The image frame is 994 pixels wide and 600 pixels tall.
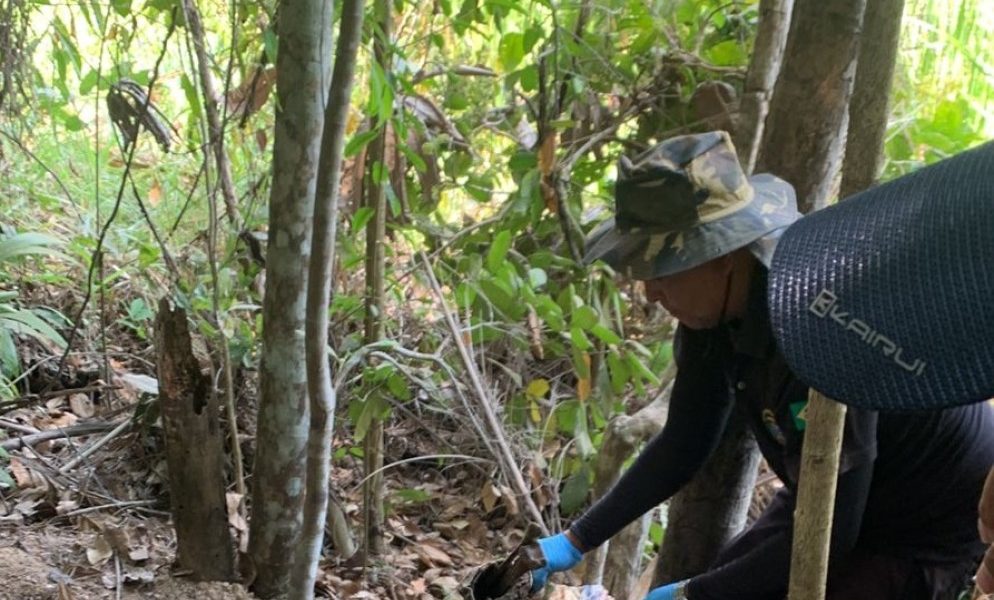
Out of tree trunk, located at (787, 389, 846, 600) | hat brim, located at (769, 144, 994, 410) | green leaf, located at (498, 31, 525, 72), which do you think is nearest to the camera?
hat brim, located at (769, 144, 994, 410)

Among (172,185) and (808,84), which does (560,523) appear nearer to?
(808,84)

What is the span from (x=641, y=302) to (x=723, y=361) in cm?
127

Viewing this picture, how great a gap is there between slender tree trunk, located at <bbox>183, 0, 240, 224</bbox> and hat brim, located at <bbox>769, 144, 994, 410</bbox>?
168 centimetres

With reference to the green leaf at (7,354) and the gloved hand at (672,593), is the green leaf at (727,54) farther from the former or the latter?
the green leaf at (7,354)

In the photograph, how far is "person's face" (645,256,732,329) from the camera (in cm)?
157

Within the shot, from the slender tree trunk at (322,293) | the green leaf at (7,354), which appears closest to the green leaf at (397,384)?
the slender tree trunk at (322,293)

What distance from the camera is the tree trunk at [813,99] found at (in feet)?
5.28

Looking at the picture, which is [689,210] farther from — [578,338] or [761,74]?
[578,338]

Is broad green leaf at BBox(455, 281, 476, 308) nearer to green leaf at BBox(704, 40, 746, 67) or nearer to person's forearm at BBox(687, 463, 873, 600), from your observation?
person's forearm at BBox(687, 463, 873, 600)

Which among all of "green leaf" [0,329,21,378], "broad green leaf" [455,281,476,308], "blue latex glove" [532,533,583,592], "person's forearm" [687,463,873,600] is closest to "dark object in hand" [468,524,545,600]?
"blue latex glove" [532,533,583,592]

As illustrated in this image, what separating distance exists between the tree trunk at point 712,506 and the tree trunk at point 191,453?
1.09 meters

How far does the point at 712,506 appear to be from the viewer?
202 centimetres

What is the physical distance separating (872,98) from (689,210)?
586 mm

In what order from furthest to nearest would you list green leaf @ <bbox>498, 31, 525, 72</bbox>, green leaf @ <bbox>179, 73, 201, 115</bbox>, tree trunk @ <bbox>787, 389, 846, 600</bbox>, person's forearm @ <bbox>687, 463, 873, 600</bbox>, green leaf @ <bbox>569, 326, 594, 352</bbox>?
green leaf @ <bbox>498, 31, 525, 72</bbox>
green leaf @ <bbox>569, 326, 594, 352</bbox>
green leaf @ <bbox>179, 73, 201, 115</bbox>
person's forearm @ <bbox>687, 463, 873, 600</bbox>
tree trunk @ <bbox>787, 389, 846, 600</bbox>
